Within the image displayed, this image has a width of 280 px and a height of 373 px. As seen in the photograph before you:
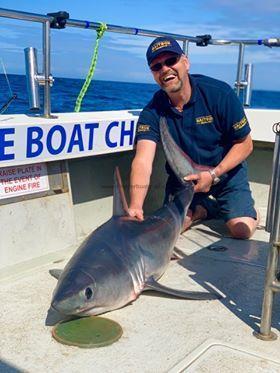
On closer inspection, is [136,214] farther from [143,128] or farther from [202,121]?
[202,121]

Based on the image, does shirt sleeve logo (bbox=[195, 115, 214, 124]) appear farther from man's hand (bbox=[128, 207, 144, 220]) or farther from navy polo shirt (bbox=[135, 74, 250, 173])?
man's hand (bbox=[128, 207, 144, 220])

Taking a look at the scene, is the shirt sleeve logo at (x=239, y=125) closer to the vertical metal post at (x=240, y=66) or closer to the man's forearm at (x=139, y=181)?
the man's forearm at (x=139, y=181)

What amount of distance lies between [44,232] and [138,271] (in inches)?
38.6

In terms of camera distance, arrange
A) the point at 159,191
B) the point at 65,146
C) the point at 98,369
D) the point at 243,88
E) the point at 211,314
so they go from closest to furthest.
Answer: the point at 98,369 → the point at 211,314 → the point at 65,146 → the point at 159,191 → the point at 243,88

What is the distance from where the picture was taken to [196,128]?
4.21 meters

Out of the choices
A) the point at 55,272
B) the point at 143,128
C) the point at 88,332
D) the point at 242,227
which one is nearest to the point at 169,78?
the point at 143,128

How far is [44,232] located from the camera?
12.2 feet

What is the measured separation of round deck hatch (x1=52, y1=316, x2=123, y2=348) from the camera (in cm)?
247

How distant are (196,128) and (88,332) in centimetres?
216

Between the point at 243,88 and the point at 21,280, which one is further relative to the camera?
the point at 243,88

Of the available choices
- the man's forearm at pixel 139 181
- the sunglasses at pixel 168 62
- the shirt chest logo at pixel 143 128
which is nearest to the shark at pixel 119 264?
the man's forearm at pixel 139 181

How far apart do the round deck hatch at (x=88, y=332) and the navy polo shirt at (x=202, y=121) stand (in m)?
1.87

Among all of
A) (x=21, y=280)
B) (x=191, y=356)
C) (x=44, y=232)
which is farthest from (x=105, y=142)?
(x=191, y=356)

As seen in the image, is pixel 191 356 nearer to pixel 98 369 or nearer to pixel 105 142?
pixel 98 369
